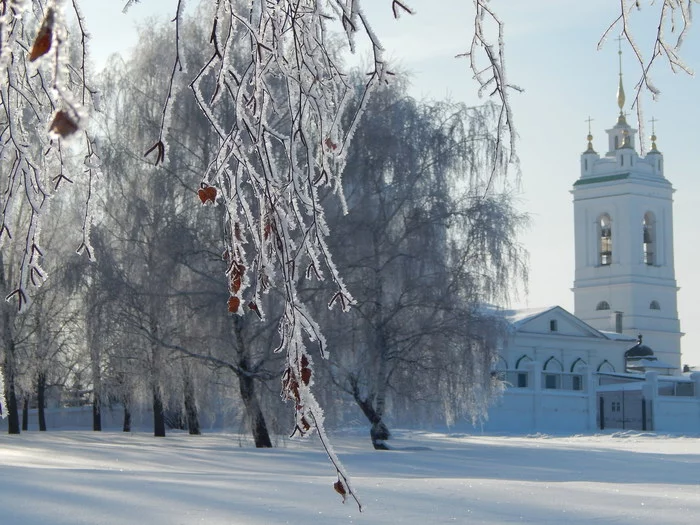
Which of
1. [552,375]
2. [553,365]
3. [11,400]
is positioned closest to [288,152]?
[11,400]

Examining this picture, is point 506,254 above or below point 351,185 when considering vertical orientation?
below

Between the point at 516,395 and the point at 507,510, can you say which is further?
the point at 516,395

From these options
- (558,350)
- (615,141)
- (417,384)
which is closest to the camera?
(417,384)

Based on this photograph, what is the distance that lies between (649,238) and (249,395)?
50.0m

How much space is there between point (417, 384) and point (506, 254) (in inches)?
114

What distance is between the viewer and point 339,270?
20234 millimetres

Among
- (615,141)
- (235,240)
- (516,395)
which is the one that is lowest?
(516,395)

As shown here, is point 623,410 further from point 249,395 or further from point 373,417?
A: point 249,395

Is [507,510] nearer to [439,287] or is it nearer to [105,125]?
[439,287]

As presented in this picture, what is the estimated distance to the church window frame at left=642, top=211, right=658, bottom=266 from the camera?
64956 mm

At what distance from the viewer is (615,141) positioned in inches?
2682

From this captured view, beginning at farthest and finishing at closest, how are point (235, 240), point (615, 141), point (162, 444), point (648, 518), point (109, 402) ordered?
point (615, 141) → point (109, 402) → point (162, 444) → point (648, 518) → point (235, 240)

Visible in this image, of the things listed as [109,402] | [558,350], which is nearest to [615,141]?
[558,350]

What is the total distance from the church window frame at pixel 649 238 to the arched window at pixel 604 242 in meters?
1.89
